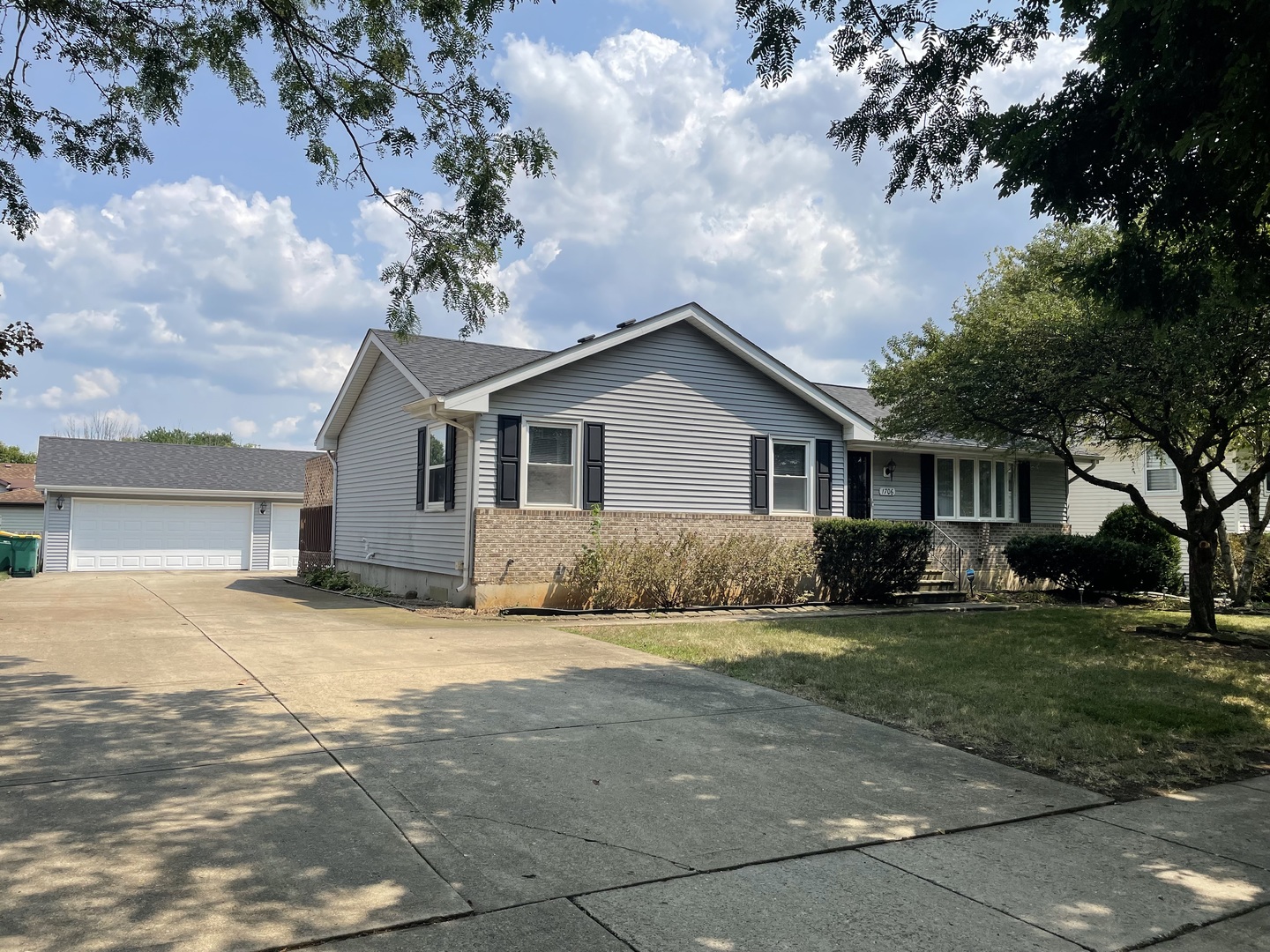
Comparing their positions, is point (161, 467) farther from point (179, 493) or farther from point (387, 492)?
point (387, 492)

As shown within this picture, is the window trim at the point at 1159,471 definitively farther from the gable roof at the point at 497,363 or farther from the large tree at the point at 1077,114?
the large tree at the point at 1077,114

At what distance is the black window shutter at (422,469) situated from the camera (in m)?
16.4

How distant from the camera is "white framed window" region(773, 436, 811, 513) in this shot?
17625 mm

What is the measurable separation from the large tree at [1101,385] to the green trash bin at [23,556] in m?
23.4

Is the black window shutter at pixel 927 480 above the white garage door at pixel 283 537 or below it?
above

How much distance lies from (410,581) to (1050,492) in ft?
49.8

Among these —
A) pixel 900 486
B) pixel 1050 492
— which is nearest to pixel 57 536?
pixel 900 486

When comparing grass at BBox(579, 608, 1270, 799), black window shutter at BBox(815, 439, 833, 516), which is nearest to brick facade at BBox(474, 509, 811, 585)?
black window shutter at BBox(815, 439, 833, 516)

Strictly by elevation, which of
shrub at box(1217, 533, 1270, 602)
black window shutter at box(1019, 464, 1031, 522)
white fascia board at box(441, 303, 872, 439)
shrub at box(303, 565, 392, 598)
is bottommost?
shrub at box(303, 565, 392, 598)

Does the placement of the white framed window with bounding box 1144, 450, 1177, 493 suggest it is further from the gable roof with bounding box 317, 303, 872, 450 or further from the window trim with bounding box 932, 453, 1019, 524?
the gable roof with bounding box 317, 303, 872, 450

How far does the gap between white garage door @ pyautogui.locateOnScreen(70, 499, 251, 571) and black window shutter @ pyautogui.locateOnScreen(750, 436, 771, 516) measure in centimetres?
2002

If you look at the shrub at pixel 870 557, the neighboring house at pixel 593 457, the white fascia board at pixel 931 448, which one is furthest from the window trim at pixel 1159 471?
the shrub at pixel 870 557

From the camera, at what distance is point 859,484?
19.3m

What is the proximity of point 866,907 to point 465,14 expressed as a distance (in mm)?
8054
